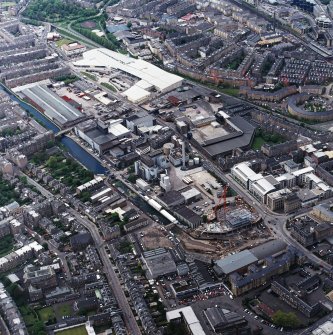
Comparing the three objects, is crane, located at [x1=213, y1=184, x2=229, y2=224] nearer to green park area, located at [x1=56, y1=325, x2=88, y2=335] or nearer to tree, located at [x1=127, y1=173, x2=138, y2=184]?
tree, located at [x1=127, y1=173, x2=138, y2=184]

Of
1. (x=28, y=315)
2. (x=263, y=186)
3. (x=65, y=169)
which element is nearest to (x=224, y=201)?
(x=263, y=186)

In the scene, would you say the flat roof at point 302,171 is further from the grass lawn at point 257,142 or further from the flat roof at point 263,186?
the grass lawn at point 257,142

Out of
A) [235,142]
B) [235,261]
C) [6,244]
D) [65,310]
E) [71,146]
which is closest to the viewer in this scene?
[65,310]

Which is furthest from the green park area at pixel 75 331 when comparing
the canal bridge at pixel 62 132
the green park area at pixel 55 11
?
the green park area at pixel 55 11

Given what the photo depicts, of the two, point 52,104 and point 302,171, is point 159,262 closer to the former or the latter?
point 302,171

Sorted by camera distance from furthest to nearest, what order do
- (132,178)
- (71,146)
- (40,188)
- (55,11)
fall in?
1. (55,11)
2. (71,146)
3. (132,178)
4. (40,188)

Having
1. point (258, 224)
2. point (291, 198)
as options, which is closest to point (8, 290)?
point (258, 224)

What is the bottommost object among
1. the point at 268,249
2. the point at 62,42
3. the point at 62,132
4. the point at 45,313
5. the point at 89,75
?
the point at 62,42
